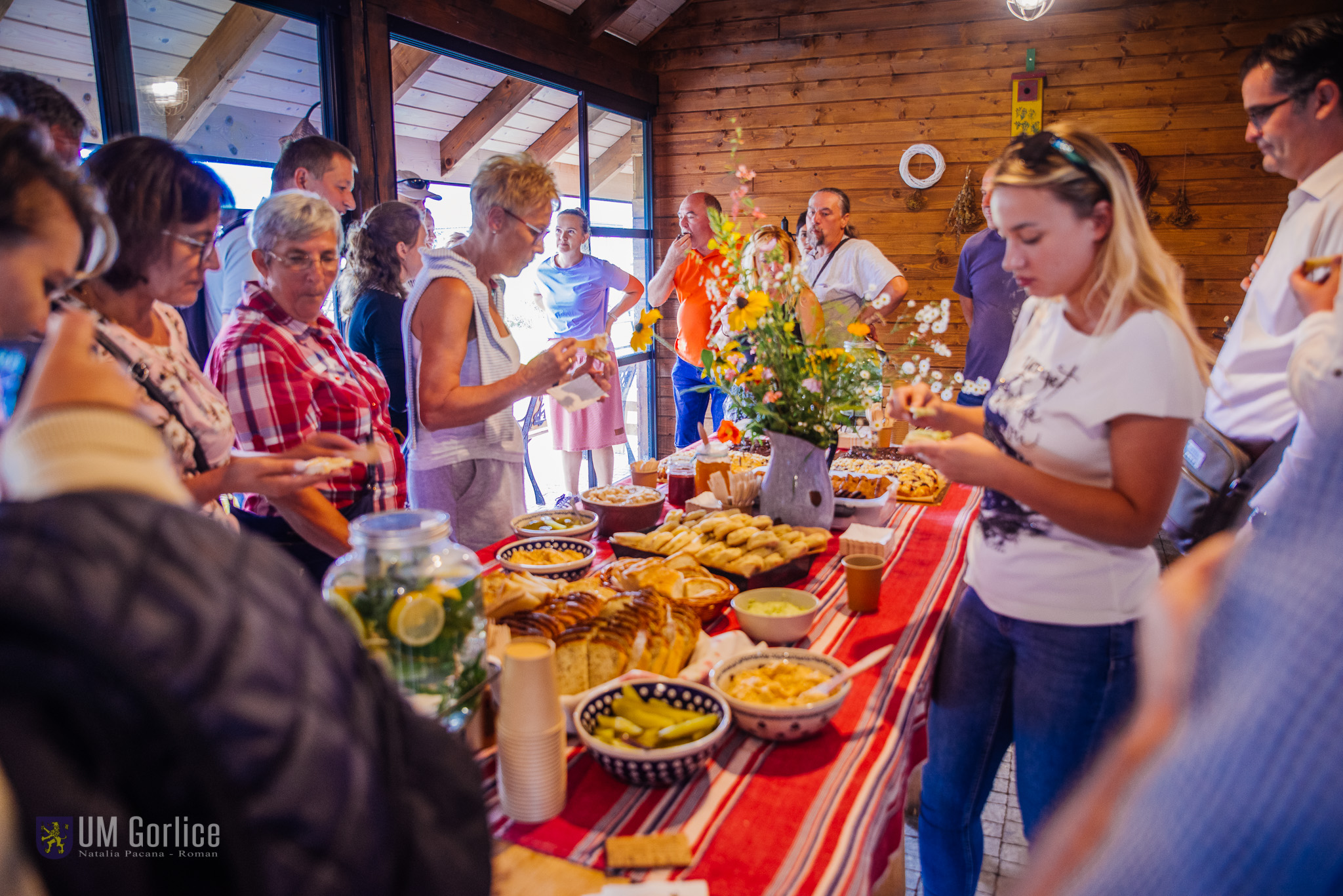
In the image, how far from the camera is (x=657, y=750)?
1049mm

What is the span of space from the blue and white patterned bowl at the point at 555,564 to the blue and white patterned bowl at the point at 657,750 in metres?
0.56

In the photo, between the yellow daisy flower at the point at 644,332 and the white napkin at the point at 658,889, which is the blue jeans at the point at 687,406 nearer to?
the yellow daisy flower at the point at 644,332

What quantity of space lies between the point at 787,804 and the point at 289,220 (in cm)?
160

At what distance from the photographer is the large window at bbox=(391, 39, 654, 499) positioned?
462 cm

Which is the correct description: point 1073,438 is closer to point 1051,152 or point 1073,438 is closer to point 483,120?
point 1051,152

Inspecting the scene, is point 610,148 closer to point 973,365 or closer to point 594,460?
point 594,460

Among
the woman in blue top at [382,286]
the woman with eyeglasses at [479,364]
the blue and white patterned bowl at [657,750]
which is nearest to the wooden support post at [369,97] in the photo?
the woman in blue top at [382,286]

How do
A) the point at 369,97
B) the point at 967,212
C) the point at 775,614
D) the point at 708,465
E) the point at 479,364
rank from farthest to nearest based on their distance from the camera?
the point at 967,212 < the point at 369,97 < the point at 708,465 < the point at 479,364 < the point at 775,614

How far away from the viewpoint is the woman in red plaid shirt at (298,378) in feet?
5.55

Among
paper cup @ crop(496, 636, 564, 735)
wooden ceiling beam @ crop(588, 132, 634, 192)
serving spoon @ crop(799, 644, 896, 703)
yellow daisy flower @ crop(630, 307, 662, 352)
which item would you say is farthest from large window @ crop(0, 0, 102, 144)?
wooden ceiling beam @ crop(588, 132, 634, 192)

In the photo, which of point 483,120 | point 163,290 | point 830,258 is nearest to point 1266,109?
point 163,290

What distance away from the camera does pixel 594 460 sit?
4875 mm

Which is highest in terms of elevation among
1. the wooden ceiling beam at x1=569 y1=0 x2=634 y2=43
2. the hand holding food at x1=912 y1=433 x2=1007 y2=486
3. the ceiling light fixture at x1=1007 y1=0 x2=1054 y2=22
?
the wooden ceiling beam at x1=569 y1=0 x2=634 y2=43

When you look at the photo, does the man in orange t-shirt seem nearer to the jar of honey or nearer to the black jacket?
the jar of honey
